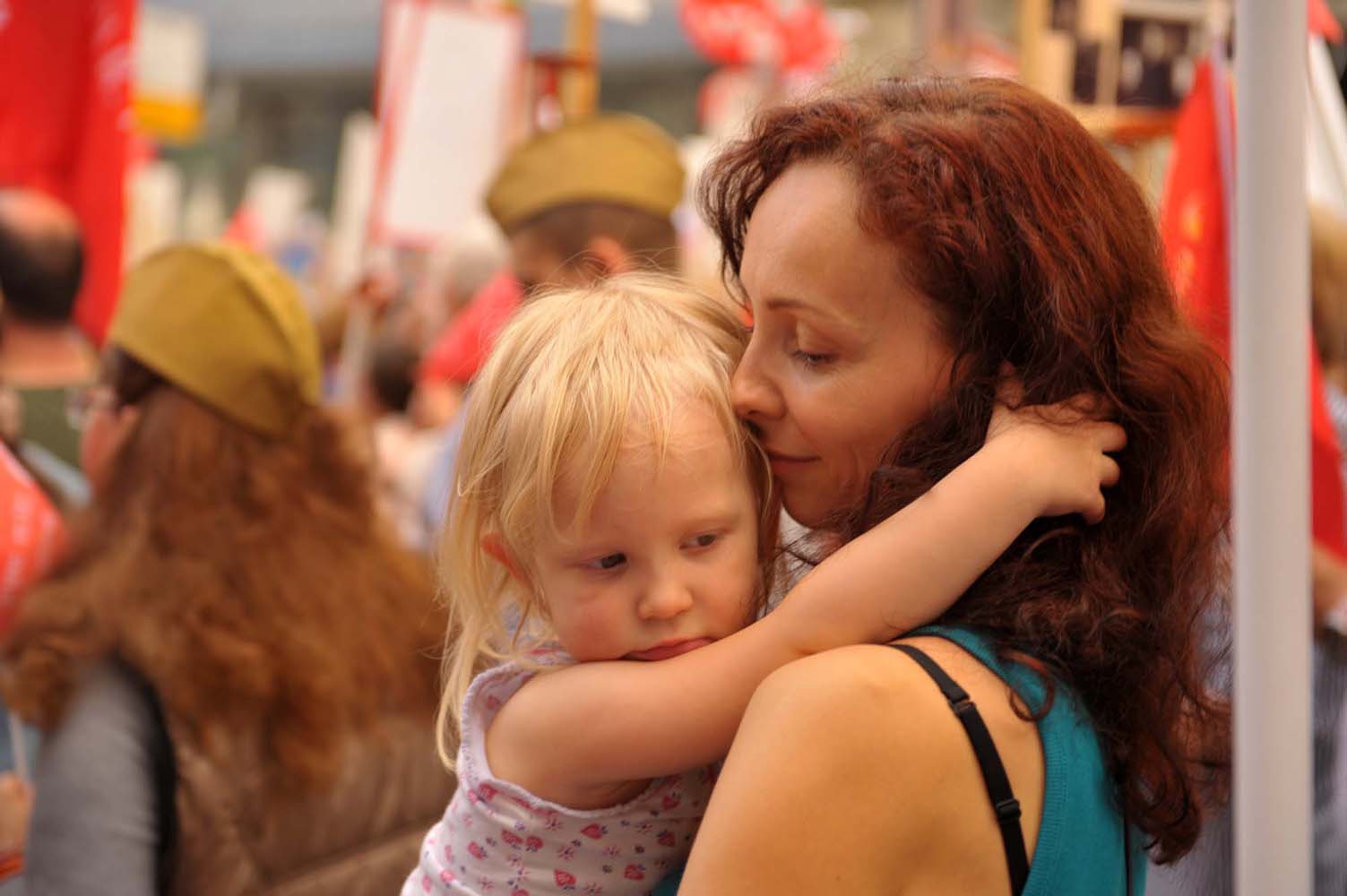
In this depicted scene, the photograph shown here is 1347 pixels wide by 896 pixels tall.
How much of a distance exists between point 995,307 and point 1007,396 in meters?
0.07

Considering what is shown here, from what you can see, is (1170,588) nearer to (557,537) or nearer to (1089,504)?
(1089,504)

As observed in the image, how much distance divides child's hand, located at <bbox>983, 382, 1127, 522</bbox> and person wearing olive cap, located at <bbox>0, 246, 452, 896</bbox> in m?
1.37

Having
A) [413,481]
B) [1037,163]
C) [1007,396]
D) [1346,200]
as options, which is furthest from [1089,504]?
[413,481]

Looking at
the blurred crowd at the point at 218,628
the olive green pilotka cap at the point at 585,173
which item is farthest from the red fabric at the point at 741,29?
the blurred crowd at the point at 218,628

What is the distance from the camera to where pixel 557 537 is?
1283 mm

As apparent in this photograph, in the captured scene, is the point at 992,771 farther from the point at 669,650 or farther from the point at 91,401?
the point at 91,401

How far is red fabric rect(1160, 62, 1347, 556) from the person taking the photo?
94.2 inches

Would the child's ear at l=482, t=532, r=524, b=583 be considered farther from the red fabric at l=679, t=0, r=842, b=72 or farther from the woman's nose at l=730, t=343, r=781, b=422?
the red fabric at l=679, t=0, r=842, b=72

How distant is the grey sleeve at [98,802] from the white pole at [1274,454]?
5.05ft

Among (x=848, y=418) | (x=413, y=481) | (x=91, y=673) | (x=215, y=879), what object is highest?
(x=848, y=418)

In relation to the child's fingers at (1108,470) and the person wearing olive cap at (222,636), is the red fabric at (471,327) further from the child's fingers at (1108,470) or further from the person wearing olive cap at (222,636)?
the child's fingers at (1108,470)

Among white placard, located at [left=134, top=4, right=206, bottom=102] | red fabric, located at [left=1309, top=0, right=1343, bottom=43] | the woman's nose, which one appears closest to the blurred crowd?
the woman's nose

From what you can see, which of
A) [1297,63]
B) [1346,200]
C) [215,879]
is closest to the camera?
[1297,63]

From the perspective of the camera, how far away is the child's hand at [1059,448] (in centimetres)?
115
